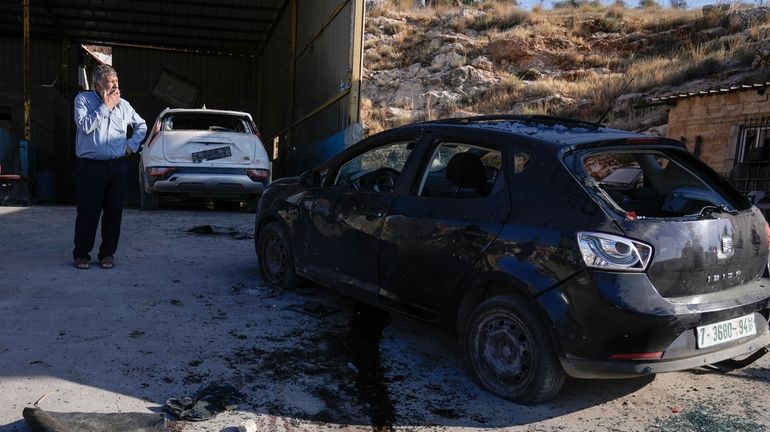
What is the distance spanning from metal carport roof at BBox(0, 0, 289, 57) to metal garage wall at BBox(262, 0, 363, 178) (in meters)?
1.24

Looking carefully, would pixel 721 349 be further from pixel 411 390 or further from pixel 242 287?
pixel 242 287

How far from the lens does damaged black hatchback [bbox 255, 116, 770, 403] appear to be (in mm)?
2887

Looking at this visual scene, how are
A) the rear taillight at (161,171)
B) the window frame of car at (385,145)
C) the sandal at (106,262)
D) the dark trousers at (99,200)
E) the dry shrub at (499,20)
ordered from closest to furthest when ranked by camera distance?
1. the window frame of car at (385,145)
2. the dark trousers at (99,200)
3. the sandal at (106,262)
4. the rear taillight at (161,171)
5. the dry shrub at (499,20)

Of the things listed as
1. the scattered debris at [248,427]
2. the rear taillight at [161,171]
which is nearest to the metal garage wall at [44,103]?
the rear taillight at [161,171]

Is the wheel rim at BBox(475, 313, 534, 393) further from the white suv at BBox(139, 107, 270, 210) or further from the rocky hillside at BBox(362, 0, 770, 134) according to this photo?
the rocky hillside at BBox(362, 0, 770, 134)

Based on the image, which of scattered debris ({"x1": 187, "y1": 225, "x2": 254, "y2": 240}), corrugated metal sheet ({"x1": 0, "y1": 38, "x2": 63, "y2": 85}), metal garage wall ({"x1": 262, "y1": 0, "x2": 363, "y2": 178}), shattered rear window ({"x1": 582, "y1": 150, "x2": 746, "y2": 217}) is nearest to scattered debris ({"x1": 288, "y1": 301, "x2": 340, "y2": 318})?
shattered rear window ({"x1": 582, "y1": 150, "x2": 746, "y2": 217})

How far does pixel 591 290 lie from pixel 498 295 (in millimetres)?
573

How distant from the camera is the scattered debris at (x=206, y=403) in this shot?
2938 millimetres

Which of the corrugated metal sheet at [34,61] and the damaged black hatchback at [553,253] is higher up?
the corrugated metal sheet at [34,61]

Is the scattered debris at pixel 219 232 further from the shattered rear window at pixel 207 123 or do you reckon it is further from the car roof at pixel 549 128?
the car roof at pixel 549 128

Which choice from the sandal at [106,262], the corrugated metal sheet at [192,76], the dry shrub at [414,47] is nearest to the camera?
the sandal at [106,262]

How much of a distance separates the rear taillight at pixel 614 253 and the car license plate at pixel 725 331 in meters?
0.49

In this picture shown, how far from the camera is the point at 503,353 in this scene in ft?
10.8

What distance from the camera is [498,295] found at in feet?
10.8
